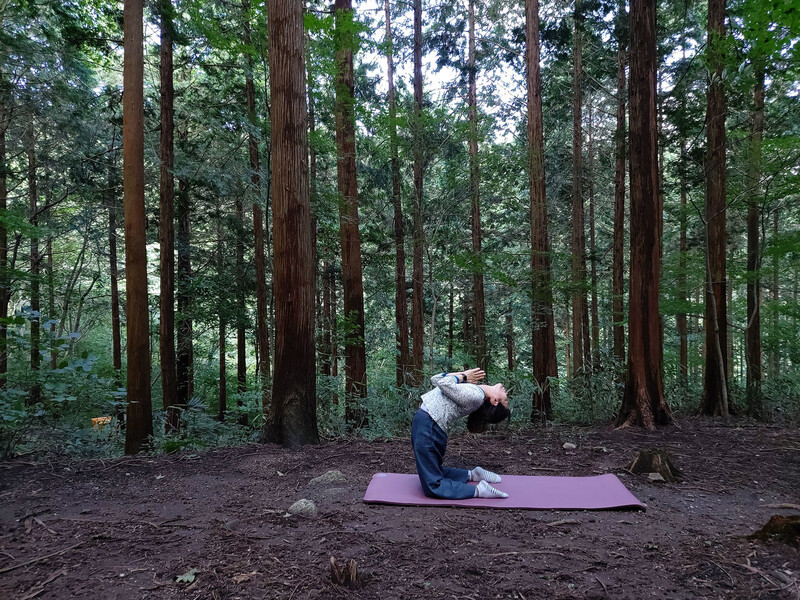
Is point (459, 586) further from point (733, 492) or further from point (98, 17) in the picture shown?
point (98, 17)

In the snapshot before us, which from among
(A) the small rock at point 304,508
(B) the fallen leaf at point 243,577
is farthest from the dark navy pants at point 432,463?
(B) the fallen leaf at point 243,577

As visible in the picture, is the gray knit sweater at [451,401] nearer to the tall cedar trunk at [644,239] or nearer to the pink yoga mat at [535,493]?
the pink yoga mat at [535,493]

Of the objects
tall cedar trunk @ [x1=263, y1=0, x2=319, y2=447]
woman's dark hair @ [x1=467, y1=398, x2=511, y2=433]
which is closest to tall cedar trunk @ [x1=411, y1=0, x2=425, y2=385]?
tall cedar trunk @ [x1=263, y1=0, x2=319, y2=447]

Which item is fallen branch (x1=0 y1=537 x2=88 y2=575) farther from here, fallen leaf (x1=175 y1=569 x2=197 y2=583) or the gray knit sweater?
the gray knit sweater

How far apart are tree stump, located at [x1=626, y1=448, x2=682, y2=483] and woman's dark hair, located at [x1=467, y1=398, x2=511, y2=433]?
1.51m

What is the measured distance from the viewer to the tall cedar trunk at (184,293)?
42.8 ft

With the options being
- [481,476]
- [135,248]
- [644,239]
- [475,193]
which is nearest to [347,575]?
[481,476]

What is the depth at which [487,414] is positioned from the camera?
4.05 m

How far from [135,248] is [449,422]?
519cm

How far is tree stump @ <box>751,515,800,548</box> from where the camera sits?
8.77 feet

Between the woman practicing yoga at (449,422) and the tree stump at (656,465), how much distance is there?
1456mm

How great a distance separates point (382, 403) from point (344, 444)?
113 inches

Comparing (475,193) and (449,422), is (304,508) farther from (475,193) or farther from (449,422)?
(475,193)

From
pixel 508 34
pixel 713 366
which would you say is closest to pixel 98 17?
pixel 508 34
